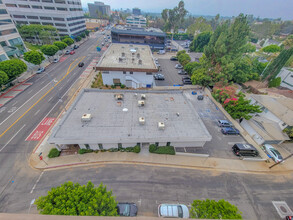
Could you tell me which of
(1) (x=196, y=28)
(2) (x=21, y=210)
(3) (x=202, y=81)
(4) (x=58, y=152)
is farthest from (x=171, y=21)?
(2) (x=21, y=210)


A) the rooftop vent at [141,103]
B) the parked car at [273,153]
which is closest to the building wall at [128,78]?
the rooftop vent at [141,103]

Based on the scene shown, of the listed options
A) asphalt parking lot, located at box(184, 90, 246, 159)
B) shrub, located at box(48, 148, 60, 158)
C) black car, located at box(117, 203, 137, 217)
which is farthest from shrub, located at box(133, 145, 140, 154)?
shrub, located at box(48, 148, 60, 158)

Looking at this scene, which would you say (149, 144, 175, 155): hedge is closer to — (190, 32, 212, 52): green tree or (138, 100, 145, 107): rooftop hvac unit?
(138, 100, 145, 107): rooftop hvac unit

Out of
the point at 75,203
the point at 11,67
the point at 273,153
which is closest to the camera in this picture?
the point at 75,203

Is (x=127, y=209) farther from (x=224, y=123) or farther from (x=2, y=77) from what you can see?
(x=2, y=77)

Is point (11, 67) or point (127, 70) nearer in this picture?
point (11, 67)

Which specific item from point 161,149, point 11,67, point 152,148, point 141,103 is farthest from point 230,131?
point 11,67

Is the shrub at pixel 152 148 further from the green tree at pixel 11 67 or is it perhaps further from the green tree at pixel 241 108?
the green tree at pixel 11 67
